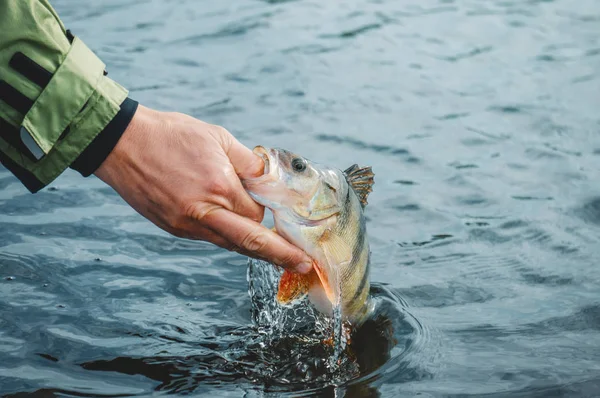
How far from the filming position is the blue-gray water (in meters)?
4.32

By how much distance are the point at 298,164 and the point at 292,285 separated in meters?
0.61

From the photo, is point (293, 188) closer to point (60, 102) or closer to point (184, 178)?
point (184, 178)

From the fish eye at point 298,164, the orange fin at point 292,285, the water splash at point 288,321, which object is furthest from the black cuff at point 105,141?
the water splash at point 288,321

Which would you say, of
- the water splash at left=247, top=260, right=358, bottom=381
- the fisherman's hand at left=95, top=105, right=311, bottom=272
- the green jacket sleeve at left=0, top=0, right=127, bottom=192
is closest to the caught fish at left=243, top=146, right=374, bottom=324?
the fisherman's hand at left=95, top=105, right=311, bottom=272

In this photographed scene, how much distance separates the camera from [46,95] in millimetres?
3178

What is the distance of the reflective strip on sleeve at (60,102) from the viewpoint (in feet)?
10.4

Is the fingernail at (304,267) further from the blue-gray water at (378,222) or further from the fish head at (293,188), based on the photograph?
the blue-gray water at (378,222)

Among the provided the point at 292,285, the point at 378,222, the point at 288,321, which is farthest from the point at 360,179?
the point at 378,222

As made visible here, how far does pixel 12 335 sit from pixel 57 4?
7.91m

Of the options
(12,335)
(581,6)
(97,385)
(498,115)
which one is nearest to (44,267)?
(12,335)

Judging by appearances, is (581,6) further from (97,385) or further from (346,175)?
(97,385)

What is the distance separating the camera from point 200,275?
5.32 metres

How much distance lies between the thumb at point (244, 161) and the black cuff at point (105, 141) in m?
0.45

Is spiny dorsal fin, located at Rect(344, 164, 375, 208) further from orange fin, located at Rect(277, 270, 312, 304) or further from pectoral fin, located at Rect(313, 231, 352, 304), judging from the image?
orange fin, located at Rect(277, 270, 312, 304)
